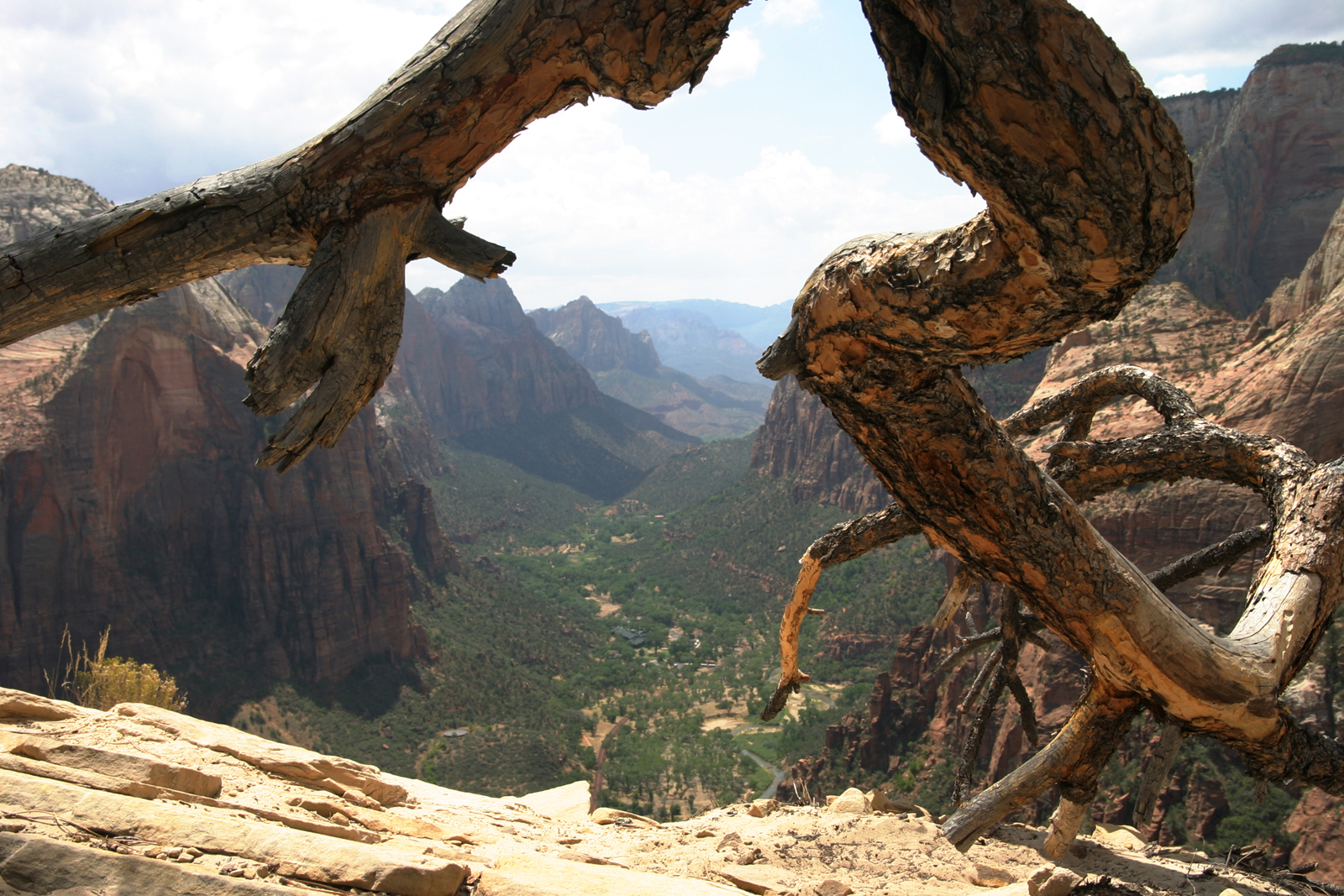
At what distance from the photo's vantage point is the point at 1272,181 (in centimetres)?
4872

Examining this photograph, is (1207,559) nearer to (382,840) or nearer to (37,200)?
(382,840)

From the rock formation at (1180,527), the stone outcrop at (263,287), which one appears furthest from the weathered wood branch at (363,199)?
the stone outcrop at (263,287)

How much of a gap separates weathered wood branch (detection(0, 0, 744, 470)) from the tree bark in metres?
0.85

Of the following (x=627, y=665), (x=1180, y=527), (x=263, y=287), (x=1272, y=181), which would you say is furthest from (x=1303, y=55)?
(x=263, y=287)

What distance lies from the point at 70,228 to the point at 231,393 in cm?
4737

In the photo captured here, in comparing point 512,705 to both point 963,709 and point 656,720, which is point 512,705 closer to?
point 656,720

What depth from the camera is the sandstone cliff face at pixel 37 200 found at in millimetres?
44750

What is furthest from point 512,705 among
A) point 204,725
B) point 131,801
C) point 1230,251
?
point 1230,251

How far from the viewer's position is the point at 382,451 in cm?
6669

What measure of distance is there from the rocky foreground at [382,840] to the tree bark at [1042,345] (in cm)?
154

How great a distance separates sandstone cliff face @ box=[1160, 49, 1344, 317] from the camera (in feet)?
153

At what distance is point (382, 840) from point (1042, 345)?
4.71m

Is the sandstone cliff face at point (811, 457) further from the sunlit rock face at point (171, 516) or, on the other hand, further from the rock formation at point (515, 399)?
the rock formation at point (515, 399)

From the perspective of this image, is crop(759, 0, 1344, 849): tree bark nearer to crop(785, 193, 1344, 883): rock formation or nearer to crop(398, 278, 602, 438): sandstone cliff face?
crop(785, 193, 1344, 883): rock formation
